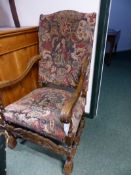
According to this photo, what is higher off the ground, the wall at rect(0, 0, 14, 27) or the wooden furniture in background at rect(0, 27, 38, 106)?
the wall at rect(0, 0, 14, 27)

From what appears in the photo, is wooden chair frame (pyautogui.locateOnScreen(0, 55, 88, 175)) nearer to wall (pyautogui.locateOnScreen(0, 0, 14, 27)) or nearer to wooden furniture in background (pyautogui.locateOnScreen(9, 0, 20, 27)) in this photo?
wooden furniture in background (pyautogui.locateOnScreen(9, 0, 20, 27))

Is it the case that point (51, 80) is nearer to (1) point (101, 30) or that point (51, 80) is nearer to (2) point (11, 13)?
(1) point (101, 30)

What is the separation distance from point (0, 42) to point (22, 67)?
1.14 feet

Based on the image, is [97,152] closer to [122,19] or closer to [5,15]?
[5,15]

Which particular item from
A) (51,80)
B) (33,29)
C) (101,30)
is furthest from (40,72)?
(101,30)

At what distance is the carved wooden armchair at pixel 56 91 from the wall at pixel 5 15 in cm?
48

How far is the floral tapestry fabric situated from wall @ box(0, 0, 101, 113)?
104 mm

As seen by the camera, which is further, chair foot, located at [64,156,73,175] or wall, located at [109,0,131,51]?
wall, located at [109,0,131,51]

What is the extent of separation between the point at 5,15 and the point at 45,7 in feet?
1.62

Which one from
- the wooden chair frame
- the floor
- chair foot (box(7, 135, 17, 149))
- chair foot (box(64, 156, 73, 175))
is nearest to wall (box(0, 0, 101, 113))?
the floor

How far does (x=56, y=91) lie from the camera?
1.56m

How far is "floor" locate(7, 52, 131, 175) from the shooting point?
1392 millimetres

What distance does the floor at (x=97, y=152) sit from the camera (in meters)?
1.39

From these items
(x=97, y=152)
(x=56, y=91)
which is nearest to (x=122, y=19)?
(x=56, y=91)
